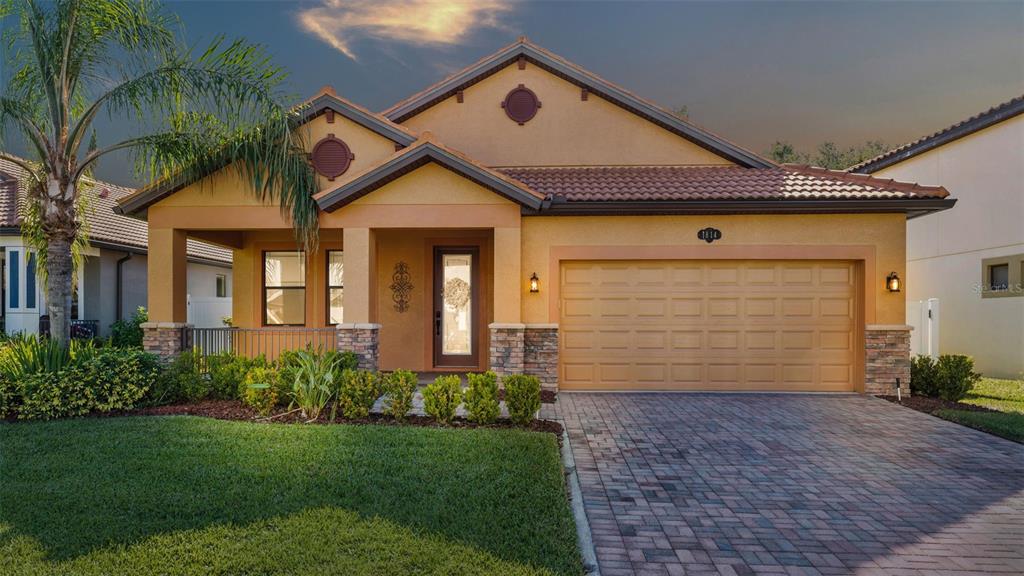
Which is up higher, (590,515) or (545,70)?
(545,70)

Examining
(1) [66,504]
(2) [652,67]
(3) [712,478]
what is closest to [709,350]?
(3) [712,478]

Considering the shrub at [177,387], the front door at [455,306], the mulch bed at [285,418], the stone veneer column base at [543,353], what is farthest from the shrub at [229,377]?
the stone veneer column base at [543,353]

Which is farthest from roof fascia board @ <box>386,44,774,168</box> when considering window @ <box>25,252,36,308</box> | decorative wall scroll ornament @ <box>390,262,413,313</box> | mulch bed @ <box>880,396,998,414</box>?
window @ <box>25,252,36,308</box>

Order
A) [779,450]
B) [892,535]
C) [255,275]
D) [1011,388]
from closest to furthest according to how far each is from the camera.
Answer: [892,535] < [779,450] < [1011,388] < [255,275]

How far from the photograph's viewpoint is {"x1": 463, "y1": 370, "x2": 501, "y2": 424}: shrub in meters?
6.76

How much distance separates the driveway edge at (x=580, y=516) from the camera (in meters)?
3.47

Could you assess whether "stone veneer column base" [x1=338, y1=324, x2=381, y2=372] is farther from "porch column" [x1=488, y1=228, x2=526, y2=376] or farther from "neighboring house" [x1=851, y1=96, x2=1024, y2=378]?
"neighboring house" [x1=851, y1=96, x2=1024, y2=378]

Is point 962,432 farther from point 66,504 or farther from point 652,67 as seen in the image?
point 652,67

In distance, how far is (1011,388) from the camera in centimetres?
1053

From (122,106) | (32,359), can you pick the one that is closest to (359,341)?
(32,359)

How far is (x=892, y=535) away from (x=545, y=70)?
35.0 feet

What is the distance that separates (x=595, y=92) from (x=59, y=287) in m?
10.8

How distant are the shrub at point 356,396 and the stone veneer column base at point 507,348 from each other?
2.61m

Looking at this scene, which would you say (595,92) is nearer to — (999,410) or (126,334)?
(999,410)
